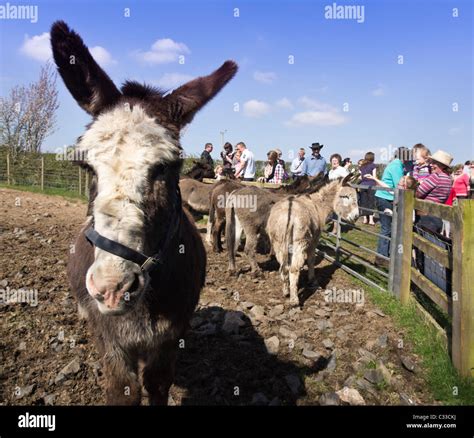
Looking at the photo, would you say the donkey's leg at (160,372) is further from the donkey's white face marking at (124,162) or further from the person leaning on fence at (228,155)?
the person leaning on fence at (228,155)

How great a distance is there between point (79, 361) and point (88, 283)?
2474mm

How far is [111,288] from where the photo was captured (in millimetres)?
1768

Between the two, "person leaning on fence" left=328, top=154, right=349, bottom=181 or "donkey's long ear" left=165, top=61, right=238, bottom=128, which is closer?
"donkey's long ear" left=165, top=61, right=238, bottom=128

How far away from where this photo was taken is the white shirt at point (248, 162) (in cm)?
1175

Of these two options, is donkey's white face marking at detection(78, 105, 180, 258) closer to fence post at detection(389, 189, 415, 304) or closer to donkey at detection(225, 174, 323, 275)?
fence post at detection(389, 189, 415, 304)

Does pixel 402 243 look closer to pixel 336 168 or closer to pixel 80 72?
pixel 80 72

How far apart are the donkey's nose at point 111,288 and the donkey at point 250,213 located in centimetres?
589

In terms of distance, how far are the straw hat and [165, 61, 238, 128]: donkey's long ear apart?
160 inches

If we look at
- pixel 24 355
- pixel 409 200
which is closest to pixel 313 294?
pixel 409 200

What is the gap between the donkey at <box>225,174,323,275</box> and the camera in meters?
7.88

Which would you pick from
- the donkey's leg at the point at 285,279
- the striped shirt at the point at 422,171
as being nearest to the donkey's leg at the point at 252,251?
the donkey's leg at the point at 285,279

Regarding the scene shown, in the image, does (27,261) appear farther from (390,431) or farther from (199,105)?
(390,431)

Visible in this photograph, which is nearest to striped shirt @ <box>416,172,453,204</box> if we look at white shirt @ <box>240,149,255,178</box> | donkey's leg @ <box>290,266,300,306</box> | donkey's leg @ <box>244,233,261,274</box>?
donkey's leg @ <box>290,266,300,306</box>

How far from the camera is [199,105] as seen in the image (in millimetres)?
2490
